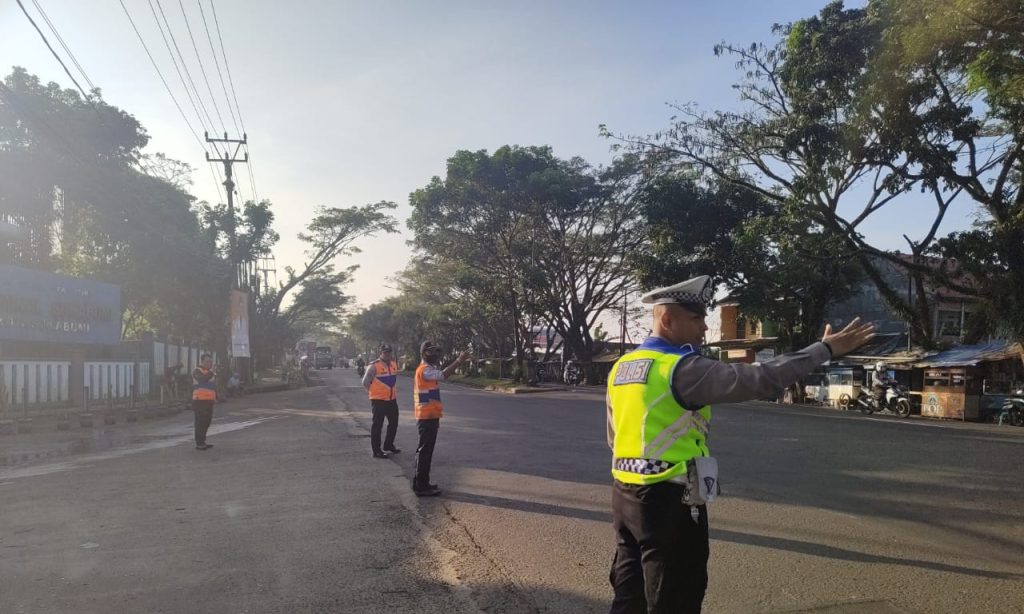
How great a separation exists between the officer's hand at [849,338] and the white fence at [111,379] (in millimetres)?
20709

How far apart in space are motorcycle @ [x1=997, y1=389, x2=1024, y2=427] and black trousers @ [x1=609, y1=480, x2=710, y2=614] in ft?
66.8

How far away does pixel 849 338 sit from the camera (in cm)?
277

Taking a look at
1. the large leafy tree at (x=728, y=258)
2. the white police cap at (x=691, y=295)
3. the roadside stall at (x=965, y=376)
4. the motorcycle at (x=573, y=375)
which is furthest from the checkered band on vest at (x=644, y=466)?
the motorcycle at (x=573, y=375)

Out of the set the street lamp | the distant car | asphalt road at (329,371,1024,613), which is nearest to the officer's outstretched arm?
asphalt road at (329,371,1024,613)

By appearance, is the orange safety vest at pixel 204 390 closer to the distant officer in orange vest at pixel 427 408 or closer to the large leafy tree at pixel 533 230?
the distant officer in orange vest at pixel 427 408

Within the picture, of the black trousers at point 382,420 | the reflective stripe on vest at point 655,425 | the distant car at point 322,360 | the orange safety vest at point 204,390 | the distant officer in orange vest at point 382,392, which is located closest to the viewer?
the reflective stripe on vest at point 655,425

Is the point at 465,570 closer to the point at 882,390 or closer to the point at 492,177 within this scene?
the point at 882,390

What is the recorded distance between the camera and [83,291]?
19219mm

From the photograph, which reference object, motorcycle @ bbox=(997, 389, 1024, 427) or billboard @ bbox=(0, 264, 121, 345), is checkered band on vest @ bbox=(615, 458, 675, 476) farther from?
motorcycle @ bbox=(997, 389, 1024, 427)

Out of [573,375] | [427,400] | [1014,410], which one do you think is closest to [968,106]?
[1014,410]

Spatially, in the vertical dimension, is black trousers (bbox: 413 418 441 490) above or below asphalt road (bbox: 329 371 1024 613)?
above

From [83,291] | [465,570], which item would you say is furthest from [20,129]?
[465,570]

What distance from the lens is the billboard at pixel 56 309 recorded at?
1644 cm

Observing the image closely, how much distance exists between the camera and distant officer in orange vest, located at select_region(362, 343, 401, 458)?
1006cm
